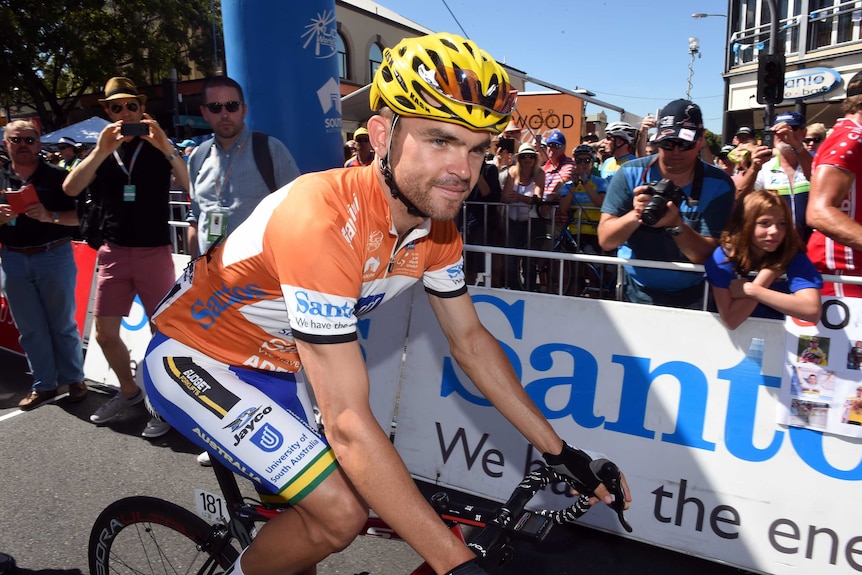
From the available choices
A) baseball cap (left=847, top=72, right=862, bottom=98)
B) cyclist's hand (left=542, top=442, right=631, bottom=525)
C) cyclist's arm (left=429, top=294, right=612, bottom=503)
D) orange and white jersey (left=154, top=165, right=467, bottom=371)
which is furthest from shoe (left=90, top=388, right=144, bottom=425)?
baseball cap (left=847, top=72, right=862, bottom=98)

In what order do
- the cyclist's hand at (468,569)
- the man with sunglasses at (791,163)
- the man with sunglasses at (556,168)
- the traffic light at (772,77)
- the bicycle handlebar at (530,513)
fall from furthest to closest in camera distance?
the traffic light at (772,77) → the man with sunglasses at (556,168) → the man with sunglasses at (791,163) → the bicycle handlebar at (530,513) → the cyclist's hand at (468,569)

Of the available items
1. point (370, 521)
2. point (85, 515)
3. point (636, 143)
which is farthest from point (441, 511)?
point (636, 143)

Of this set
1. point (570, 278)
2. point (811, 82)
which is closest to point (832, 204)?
point (570, 278)

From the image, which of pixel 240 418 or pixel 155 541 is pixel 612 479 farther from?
pixel 155 541

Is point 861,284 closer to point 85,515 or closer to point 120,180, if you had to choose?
point 85,515

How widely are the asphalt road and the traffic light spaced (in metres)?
8.77

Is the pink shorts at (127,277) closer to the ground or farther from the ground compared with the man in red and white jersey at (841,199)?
closer to the ground

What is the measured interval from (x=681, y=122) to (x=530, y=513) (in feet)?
8.54

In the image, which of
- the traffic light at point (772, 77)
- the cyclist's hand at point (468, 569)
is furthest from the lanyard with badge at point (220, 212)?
the traffic light at point (772, 77)

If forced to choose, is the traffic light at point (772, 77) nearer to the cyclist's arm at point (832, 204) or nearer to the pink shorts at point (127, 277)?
the cyclist's arm at point (832, 204)

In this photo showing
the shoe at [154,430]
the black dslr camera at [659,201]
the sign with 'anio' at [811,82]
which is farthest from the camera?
the sign with 'anio' at [811,82]

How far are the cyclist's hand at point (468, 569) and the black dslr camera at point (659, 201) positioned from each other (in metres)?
2.28

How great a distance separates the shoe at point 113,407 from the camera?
15.6 feet

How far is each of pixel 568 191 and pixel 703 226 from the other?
3.45 metres
